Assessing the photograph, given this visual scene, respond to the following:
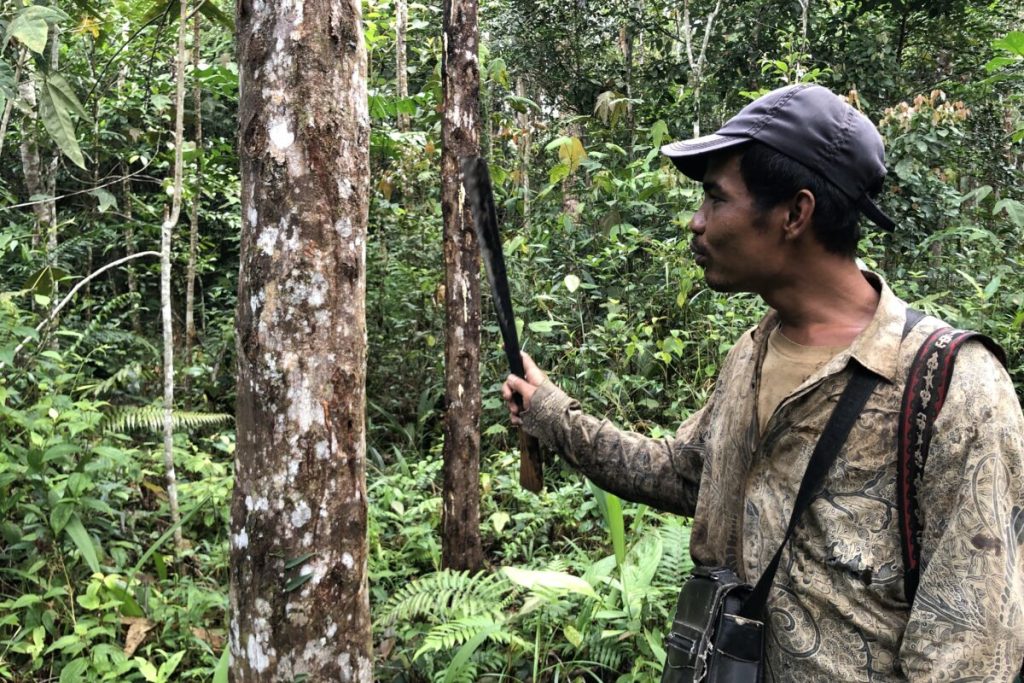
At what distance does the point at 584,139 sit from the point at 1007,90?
4551mm

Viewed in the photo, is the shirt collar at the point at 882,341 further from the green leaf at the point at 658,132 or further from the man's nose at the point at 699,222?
the green leaf at the point at 658,132

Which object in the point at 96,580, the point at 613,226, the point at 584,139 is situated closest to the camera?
the point at 96,580

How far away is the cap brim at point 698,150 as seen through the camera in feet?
4.85

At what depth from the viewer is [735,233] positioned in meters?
1.52

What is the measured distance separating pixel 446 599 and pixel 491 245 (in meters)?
1.97

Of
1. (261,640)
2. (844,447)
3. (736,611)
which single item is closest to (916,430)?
(844,447)

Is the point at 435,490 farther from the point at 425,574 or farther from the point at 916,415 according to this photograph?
the point at 916,415

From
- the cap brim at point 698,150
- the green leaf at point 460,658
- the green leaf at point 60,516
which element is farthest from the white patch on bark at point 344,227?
the green leaf at point 60,516

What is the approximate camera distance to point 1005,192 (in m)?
7.54

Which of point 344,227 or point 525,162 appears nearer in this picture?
point 344,227

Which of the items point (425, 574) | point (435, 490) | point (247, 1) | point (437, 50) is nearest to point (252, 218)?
point (247, 1)

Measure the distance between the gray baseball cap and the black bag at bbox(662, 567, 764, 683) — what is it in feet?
2.49

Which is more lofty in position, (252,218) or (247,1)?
(247,1)

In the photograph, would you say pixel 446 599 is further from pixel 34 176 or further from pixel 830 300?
pixel 34 176
